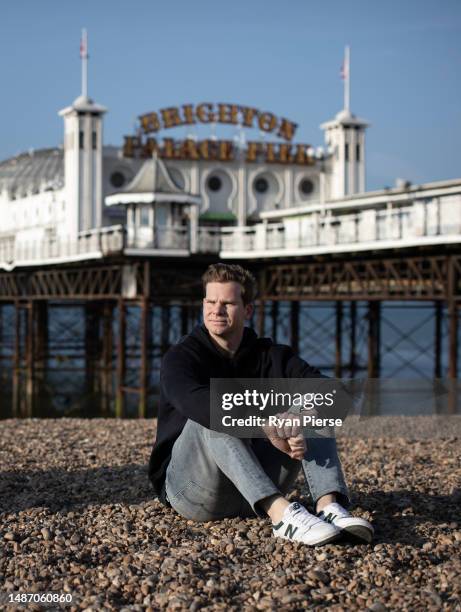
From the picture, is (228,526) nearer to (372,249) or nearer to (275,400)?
(275,400)

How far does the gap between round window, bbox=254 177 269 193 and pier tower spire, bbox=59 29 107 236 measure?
6.72 metres

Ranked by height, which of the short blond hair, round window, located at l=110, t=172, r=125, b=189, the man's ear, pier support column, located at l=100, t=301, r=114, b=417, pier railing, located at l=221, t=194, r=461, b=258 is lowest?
pier support column, located at l=100, t=301, r=114, b=417

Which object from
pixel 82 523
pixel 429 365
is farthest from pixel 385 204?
pixel 429 365

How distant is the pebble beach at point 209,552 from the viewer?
534cm

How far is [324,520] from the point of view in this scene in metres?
5.95

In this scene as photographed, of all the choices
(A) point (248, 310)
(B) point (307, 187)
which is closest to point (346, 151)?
(B) point (307, 187)

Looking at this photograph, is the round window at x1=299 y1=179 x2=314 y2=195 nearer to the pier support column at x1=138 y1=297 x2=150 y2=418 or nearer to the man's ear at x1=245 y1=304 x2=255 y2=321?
the pier support column at x1=138 y1=297 x2=150 y2=418

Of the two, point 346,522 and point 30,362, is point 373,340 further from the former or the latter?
point 346,522

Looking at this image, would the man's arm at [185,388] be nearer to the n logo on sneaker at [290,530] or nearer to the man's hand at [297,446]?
the man's hand at [297,446]

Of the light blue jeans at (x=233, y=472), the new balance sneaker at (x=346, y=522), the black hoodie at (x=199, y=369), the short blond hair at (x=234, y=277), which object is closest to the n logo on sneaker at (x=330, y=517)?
the new balance sneaker at (x=346, y=522)

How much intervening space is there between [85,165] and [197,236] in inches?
350

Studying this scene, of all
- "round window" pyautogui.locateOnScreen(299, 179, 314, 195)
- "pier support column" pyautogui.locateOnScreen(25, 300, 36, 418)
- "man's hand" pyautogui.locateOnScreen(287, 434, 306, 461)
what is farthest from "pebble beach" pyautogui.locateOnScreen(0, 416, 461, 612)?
"round window" pyautogui.locateOnScreen(299, 179, 314, 195)

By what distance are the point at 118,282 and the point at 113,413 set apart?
16.7 ft

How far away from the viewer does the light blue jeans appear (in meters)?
5.86
